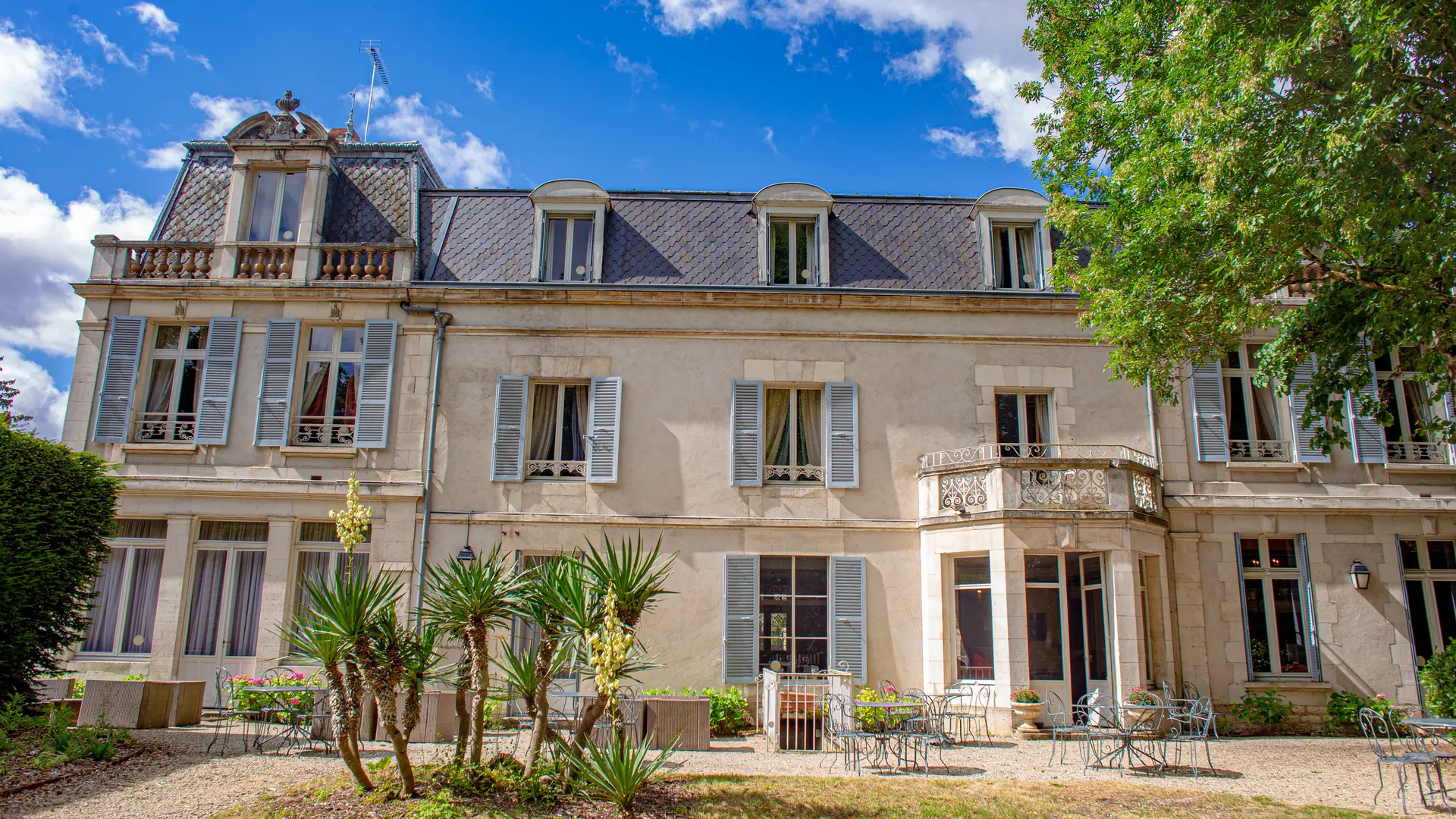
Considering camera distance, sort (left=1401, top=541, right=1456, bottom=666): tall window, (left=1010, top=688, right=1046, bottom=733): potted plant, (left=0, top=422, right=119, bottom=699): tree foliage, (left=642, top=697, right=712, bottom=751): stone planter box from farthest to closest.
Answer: (left=1401, top=541, right=1456, bottom=666): tall window, (left=1010, top=688, right=1046, bottom=733): potted plant, (left=642, top=697, right=712, bottom=751): stone planter box, (left=0, top=422, right=119, bottom=699): tree foliage

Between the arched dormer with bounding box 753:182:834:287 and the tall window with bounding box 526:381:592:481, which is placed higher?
the arched dormer with bounding box 753:182:834:287

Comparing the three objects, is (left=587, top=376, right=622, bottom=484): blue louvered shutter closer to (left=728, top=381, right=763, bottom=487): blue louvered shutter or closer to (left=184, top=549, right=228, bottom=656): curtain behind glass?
(left=728, top=381, right=763, bottom=487): blue louvered shutter

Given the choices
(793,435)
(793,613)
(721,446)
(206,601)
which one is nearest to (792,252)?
(793,435)

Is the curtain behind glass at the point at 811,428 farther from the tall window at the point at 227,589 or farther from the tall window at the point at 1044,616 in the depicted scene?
the tall window at the point at 227,589

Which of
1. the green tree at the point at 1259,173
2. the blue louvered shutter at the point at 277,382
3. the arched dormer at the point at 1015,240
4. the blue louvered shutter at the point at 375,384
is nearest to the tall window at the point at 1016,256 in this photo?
the arched dormer at the point at 1015,240

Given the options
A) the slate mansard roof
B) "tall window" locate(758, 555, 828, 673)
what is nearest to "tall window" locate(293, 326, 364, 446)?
the slate mansard roof

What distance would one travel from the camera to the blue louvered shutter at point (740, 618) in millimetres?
12938

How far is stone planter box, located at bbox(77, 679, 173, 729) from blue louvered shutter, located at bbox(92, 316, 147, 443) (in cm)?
459

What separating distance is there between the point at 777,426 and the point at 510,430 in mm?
4038

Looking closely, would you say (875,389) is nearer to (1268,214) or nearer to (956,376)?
(956,376)

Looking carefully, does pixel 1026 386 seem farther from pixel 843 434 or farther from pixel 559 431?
pixel 559 431

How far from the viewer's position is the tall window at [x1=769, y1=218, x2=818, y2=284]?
47.9 feet

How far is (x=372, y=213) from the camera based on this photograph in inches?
592

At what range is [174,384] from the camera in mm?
14109
